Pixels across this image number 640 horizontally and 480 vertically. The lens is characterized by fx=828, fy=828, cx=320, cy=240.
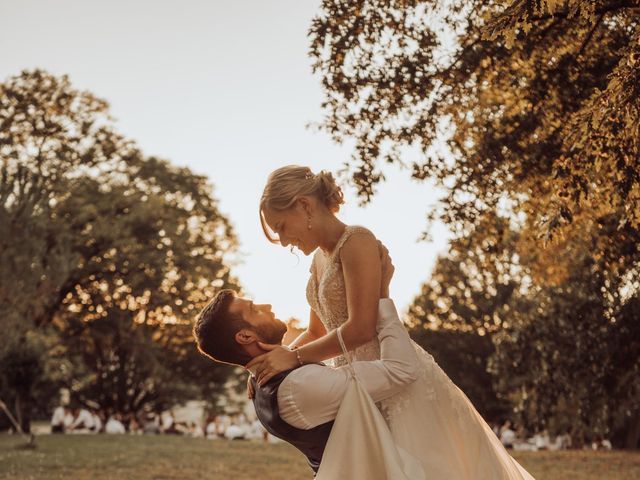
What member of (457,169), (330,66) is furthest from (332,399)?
(457,169)

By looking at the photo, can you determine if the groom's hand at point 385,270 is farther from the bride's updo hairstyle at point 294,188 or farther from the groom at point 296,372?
the bride's updo hairstyle at point 294,188

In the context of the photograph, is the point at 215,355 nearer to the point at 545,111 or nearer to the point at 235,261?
the point at 545,111

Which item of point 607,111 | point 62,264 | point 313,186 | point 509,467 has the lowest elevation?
point 509,467

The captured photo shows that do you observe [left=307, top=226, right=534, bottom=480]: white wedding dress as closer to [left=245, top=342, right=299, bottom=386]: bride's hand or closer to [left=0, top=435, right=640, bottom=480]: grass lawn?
[left=245, top=342, right=299, bottom=386]: bride's hand

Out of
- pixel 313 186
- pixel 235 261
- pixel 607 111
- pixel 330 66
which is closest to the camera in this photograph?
pixel 313 186

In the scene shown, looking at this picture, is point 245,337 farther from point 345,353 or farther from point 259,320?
point 345,353

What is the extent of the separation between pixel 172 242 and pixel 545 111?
26.7 metres

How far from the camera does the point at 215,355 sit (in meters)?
3.80

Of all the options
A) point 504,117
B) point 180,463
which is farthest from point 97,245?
point 504,117

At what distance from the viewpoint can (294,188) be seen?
4023 millimetres

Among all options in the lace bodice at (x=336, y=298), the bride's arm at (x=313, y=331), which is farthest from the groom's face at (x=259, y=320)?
the bride's arm at (x=313, y=331)

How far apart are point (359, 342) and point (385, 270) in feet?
1.45

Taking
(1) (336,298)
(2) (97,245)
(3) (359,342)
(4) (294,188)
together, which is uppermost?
(2) (97,245)

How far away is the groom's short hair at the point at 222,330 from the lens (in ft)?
12.3
